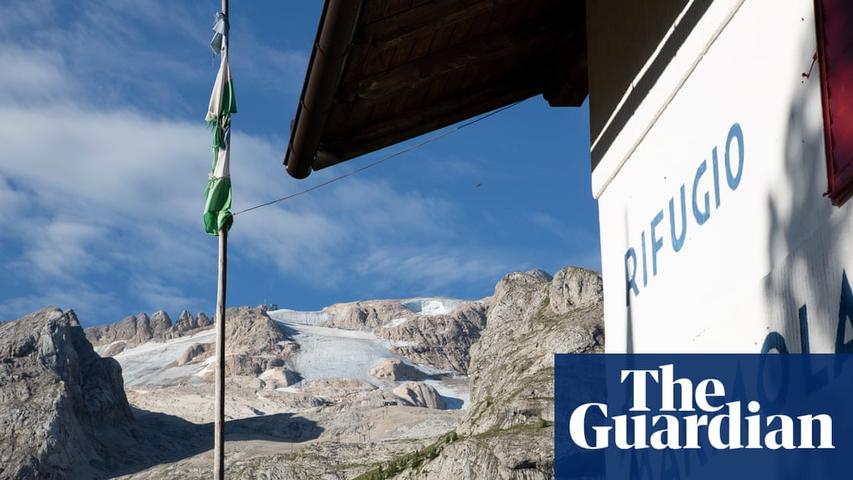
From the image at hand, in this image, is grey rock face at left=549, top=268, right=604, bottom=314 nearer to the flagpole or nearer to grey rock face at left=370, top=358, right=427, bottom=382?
the flagpole

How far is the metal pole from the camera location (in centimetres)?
944

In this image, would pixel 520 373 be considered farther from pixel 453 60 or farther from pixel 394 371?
pixel 394 371

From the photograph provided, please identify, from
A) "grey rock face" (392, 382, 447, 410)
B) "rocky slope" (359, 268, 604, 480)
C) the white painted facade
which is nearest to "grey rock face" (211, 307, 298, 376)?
"grey rock face" (392, 382, 447, 410)

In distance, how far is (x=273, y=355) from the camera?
193000 mm

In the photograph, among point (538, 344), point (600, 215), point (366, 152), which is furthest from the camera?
point (538, 344)

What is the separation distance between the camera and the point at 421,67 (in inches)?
321

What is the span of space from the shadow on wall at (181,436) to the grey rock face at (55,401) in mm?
2043

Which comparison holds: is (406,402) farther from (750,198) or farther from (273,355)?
(750,198)

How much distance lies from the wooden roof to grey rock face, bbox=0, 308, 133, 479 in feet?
388

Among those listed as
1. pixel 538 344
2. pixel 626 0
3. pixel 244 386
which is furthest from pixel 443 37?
pixel 244 386

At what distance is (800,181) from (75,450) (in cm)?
13319

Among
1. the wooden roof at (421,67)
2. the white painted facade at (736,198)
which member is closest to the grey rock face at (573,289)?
the wooden roof at (421,67)

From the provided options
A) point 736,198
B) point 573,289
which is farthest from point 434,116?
point 573,289

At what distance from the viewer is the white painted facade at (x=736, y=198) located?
14.3 ft
